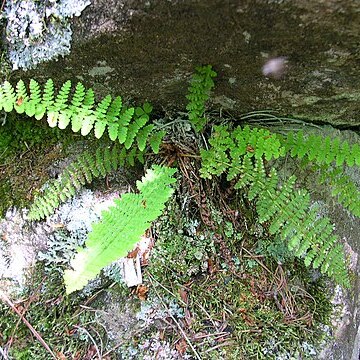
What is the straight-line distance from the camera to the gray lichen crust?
8.27ft

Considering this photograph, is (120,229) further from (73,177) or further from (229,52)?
(229,52)

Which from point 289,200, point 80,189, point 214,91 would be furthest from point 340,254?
point 80,189

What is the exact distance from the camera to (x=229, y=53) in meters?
2.49

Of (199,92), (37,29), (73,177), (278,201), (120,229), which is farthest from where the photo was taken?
A: (73,177)

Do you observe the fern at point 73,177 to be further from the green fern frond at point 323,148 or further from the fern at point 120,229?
the green fern frond at point 323,148

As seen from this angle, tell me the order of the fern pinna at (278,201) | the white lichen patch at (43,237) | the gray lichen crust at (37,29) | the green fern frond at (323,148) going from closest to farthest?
the gray lichen crust at (37,29) < the green fern frond at (323,148) < the fern pinna at (278,201) < the white lichen patch at (43,237)

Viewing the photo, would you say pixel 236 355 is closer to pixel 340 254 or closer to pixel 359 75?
pixel 340 254

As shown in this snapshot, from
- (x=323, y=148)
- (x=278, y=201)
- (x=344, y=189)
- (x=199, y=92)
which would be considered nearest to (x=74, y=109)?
(x=199, y=92)

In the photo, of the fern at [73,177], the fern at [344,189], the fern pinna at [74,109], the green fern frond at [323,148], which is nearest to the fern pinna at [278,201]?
the green fern frond at [323,148]

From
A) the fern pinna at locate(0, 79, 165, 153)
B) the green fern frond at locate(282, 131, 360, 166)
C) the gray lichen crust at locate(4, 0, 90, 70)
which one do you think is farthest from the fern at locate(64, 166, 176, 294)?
the gray lichen crust at locate(4, 0, 90, 70)

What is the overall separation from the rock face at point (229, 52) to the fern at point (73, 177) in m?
0.46

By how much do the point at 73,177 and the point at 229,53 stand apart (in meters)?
1.39

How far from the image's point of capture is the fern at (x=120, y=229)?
220 centimetres

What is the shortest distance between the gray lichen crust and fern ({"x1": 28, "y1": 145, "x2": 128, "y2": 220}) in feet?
2.41
